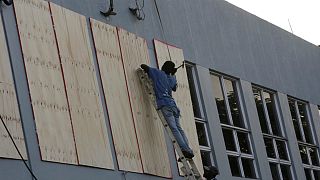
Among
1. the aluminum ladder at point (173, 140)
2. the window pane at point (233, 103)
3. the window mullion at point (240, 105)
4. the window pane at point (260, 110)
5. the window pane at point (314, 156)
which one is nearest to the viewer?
the aluminum ladder at point (173, 140)

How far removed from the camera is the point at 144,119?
46.7ft

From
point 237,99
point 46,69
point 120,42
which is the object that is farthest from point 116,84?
point 237,99

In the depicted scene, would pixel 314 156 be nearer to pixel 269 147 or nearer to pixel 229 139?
pixel 269 147

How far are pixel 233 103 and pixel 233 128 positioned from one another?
0.84 m

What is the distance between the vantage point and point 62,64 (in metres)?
12.6

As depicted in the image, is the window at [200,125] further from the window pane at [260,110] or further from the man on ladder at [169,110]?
the window pane at [260,110]

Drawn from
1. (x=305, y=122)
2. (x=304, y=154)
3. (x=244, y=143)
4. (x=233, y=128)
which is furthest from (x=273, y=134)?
(x=305, y=122)

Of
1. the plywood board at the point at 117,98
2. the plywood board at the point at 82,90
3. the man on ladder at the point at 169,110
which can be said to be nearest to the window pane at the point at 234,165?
the man on ladder at the point at 169,110

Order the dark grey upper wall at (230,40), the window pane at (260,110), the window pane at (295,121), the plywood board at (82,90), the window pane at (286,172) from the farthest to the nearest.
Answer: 1. the window pane at (295,121)
2. the window pane at (286,172)
3. the window pane at (260,110)
4. the dark grey upper wall at (230,40)
5. the plywood board at (82,90)

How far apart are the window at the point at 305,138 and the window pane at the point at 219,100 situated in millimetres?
3782

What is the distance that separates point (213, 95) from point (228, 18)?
96.8 inches

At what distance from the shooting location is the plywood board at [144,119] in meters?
14.0

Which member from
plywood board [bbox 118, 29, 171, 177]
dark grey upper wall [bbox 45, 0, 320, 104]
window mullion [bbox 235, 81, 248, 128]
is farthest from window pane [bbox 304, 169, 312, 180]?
plywood board [bbox 118, 29, 171, 177]

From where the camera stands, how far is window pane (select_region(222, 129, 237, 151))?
17747mm
